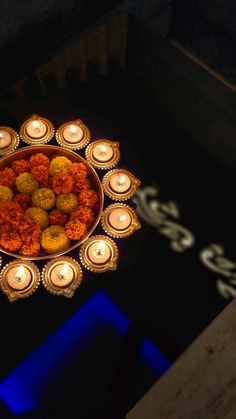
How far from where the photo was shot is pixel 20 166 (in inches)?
64.4

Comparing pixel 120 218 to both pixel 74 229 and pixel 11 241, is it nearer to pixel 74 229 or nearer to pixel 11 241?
pixel 74 229

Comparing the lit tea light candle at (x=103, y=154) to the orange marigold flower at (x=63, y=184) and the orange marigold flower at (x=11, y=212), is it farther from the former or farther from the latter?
the orange marigold flower at (x=11, y=212)

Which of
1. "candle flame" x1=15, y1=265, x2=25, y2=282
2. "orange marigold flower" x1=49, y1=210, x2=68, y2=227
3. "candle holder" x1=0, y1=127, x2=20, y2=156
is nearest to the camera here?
"candle flame" x1=15, y1=265, x2=25, y2=282

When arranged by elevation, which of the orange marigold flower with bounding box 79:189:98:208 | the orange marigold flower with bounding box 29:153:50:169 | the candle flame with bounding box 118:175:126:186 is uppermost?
the orange marigold flower with bounding box 29:153:50:169

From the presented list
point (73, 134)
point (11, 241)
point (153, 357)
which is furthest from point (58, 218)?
point (153, 357)

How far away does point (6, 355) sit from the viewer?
1.43 meters

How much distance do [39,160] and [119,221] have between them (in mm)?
414

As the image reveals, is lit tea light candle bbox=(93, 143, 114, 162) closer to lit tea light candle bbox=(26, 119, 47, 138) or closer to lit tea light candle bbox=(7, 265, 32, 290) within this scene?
lit tea light candle bbox=(26, 119, 47, 138)

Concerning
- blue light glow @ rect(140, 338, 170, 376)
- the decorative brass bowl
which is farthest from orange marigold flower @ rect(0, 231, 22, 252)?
blue light glow @ rect(140, 338, 170, 376)

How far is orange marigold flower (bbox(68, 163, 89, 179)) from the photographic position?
1.63 metres

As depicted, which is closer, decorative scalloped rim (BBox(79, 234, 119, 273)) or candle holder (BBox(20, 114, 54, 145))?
decorative scalloped rim (BBox(79, 234, 119, 273))

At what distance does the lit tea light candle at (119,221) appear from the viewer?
1574 mm

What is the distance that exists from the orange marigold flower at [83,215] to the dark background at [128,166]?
151 mm

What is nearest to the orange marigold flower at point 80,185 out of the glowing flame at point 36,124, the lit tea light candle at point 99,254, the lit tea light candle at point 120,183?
the lit tea light candle at point 120,183
